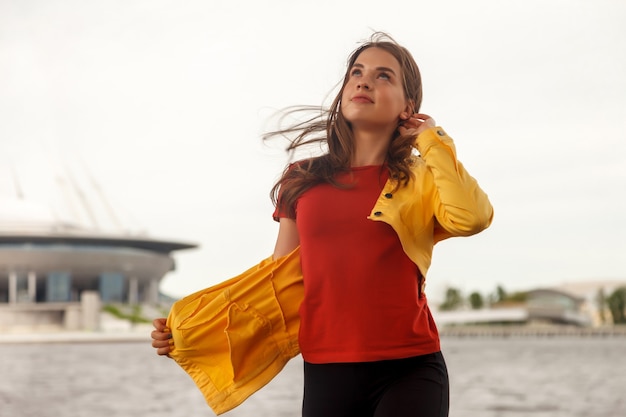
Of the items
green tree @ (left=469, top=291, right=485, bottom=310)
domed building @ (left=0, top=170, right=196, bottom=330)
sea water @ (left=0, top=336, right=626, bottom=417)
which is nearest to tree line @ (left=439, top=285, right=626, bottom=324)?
green tree @ (left=469, top=291, right=485, bottom=310)

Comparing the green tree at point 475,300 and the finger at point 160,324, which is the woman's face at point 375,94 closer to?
the finger at point 160,324

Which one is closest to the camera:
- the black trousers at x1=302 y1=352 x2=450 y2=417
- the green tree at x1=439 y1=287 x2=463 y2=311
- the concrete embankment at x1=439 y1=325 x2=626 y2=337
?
the black trousers at x1=302 y1=352 x2=450 y2=417

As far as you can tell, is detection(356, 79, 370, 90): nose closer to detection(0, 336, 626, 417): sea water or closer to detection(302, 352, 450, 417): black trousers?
detection(302, 352, 450, 417): black trousers

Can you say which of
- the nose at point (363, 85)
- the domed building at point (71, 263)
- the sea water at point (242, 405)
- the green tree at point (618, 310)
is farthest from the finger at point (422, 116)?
the green tree at point (618, 310)

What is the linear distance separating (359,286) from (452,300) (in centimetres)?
8195

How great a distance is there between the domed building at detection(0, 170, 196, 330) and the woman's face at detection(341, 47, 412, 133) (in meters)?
48.7

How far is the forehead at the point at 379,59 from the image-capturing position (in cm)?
243

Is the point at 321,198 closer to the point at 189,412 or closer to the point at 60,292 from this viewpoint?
the point at 189,412

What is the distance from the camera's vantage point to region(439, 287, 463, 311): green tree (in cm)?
8231

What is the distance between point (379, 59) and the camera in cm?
243

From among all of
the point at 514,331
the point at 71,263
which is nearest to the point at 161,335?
the point at 71,263

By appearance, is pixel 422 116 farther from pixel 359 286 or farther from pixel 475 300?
pixel 475 300

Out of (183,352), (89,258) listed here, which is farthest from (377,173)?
(89,258)

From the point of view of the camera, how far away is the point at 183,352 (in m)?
2.48
